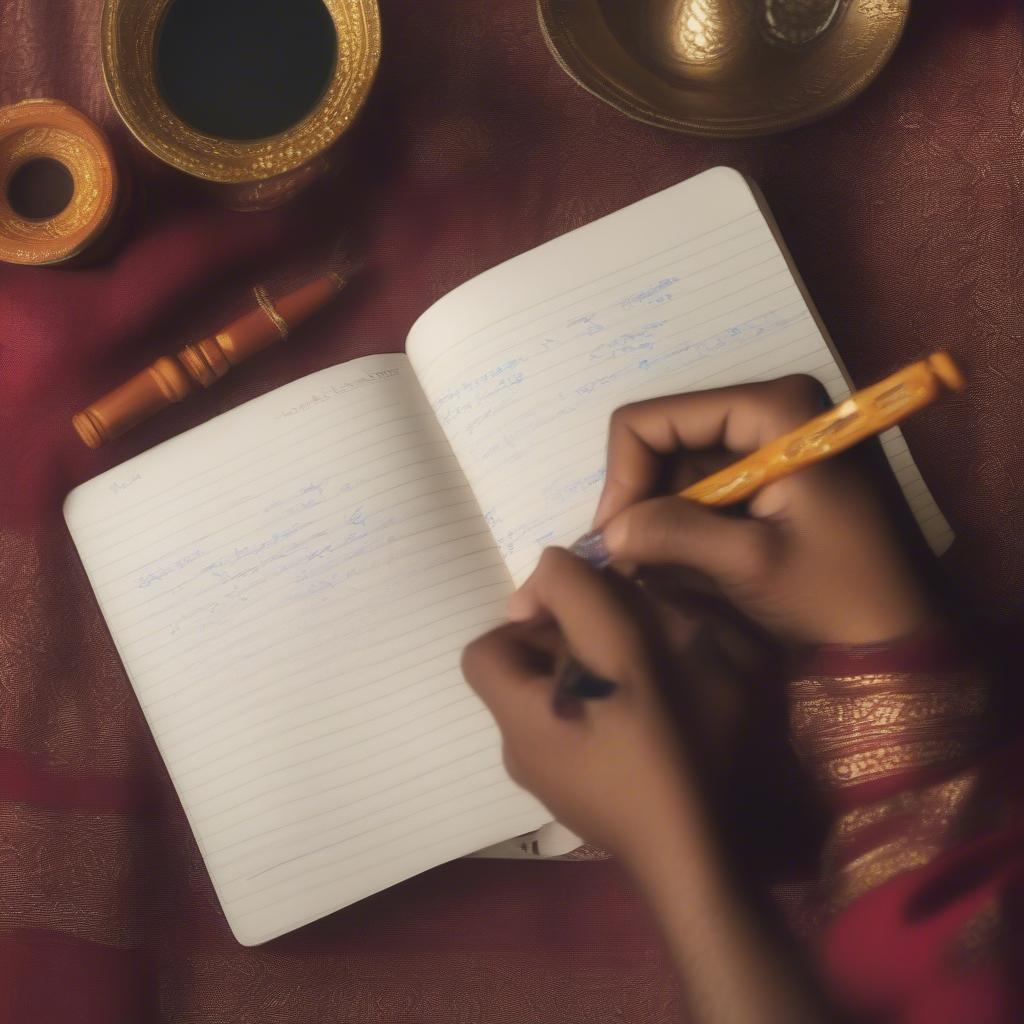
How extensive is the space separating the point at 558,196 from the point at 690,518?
242mm

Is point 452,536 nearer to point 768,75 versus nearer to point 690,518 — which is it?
point 690,518

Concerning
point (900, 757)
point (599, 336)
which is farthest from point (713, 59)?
point (900, 757)

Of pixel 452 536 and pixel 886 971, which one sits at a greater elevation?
pixel 452 536

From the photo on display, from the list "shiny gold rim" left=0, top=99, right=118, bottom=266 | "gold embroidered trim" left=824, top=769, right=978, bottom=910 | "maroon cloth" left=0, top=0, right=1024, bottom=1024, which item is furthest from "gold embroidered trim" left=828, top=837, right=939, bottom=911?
"shiny gold rim" left=0, top=99, right=118, bottom=266

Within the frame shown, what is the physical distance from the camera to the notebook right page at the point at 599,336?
481 millimetres

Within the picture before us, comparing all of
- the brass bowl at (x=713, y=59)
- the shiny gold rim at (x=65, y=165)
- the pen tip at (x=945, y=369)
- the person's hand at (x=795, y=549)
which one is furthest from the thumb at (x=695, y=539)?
the shiny gold rim at (x=65, y=165)

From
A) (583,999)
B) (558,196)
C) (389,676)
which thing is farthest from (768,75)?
(583,999)

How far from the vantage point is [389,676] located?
1.56 feet

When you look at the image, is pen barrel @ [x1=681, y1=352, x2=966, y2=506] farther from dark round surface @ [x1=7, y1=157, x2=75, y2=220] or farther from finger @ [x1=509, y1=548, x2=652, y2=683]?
dark round surface @ [x1=7, y1=157, x2=75, y2=220]

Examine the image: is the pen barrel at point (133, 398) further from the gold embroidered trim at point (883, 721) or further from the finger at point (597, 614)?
the gold embroidered trim at point (883, 721)

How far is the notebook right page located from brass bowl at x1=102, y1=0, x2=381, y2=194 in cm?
11

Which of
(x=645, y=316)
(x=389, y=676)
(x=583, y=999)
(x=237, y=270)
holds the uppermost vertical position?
(x=237, y=270)

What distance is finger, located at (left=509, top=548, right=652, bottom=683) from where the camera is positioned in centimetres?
39

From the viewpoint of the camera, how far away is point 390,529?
48cm
